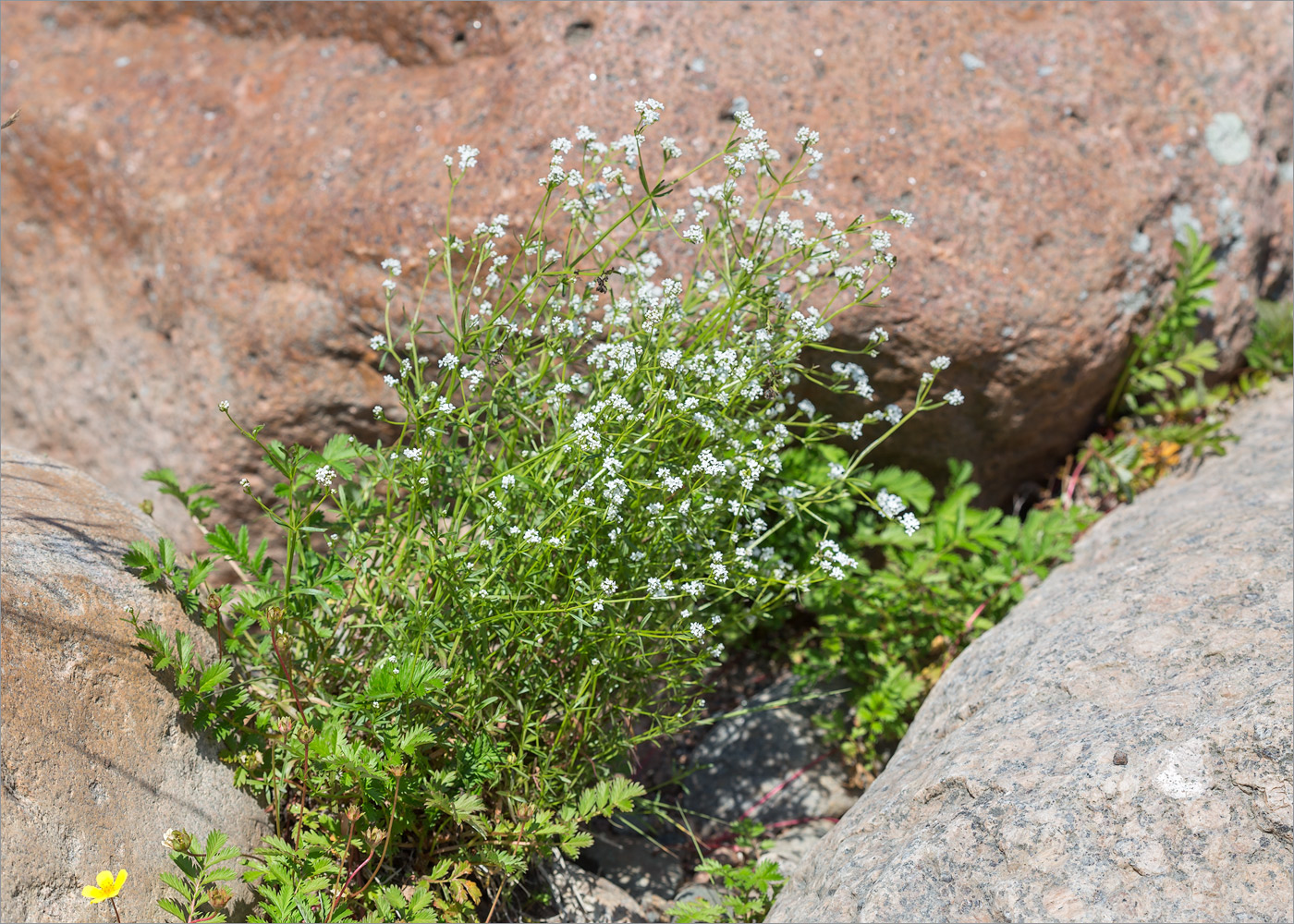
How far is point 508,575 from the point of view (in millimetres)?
2838

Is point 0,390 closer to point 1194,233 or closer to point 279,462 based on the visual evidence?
point 279,462

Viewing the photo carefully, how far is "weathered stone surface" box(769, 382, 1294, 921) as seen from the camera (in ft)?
7.11

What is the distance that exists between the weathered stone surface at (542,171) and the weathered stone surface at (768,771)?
1.29m

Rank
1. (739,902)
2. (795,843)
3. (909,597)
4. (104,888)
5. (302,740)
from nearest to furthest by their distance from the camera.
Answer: (104,888) → (302,740) → (739,902) → (795,843) → (909,597)

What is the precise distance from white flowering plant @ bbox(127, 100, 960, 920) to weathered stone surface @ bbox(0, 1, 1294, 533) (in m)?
1.08

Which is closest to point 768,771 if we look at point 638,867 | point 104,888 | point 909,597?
point 638,867

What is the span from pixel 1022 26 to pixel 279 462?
3688mm

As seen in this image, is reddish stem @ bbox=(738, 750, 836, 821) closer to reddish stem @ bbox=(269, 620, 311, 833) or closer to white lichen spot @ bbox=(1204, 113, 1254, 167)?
reddish stem @ bbox=(269, 620, 311, 833)

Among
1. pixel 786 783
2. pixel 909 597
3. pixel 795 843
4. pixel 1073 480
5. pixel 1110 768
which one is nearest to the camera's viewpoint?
pixel 1110 768

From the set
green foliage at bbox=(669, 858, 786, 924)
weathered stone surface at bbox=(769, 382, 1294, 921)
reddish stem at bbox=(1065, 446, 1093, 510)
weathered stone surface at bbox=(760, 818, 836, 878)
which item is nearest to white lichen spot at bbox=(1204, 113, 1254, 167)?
reddish stem at bbox=(1065, 446, 1093, 510)

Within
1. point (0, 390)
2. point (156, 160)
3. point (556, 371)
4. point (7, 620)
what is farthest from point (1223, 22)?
point (0, 390)

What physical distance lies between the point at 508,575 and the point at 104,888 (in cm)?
124

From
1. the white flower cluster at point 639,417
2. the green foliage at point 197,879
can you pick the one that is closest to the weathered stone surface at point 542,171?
the white flower cluster at point 639,417

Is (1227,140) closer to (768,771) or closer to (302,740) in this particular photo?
(768,771)
